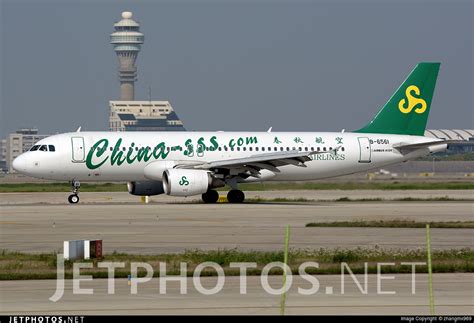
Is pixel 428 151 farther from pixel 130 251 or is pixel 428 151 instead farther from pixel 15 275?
pixel 15 275

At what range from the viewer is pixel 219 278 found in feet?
69.6

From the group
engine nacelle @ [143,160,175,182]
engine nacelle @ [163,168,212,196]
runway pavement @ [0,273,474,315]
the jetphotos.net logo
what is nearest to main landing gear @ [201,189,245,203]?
engine nacelle @ [163,168,212,196]

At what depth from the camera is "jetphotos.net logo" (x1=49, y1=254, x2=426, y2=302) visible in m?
19.2

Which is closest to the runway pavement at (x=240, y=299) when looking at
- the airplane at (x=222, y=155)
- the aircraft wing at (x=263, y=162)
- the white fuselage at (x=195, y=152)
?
the airplane at (x=222, y=155)

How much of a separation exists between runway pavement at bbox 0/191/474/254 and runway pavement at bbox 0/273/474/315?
24.0ft

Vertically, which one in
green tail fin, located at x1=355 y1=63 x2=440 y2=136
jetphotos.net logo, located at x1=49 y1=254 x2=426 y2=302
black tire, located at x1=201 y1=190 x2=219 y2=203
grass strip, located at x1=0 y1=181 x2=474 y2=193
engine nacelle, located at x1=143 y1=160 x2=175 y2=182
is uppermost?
green tail fin, located at x1=355 y1=63 x2=440 y2=136

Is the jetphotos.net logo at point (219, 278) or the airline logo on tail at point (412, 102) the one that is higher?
the airline logo on tail at point (412, 102)

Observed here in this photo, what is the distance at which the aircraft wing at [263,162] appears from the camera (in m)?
49.7

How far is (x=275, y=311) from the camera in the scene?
55.1 feet

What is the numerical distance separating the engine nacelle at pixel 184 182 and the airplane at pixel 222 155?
5 centimetres

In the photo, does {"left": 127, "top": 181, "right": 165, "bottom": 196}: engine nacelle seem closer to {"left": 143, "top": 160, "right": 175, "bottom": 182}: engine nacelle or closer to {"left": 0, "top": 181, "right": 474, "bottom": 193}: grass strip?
{"left": 143, "top": 160, "right": 175, "bottom": 182}: engine nacelle

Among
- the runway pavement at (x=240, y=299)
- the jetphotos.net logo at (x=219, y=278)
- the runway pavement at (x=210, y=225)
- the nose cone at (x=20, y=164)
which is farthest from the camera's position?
the nose cone at (x=20, y=164)

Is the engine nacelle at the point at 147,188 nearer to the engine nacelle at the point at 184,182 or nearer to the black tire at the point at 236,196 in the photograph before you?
the engine nacelle at the point at 184,182

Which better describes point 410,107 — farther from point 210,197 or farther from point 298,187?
point 210,197
